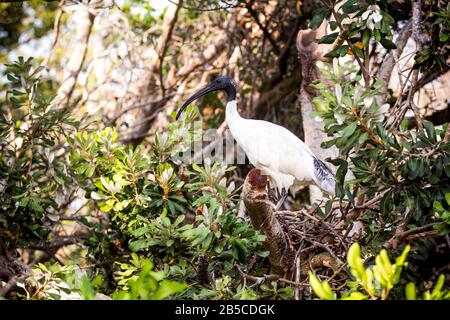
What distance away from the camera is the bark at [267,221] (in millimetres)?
3328

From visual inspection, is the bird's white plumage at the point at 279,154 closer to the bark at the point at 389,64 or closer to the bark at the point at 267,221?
the bark at the point at 389,64

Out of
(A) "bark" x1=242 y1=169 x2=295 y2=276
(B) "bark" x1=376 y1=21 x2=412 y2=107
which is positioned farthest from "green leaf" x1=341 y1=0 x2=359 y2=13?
(B) "bark" x1=376 y1=21 x2=412 y2=107

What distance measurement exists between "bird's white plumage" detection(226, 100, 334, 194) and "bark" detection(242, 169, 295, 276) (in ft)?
3.78

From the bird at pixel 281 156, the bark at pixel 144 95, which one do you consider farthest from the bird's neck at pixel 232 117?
the bark at pixel 144 95

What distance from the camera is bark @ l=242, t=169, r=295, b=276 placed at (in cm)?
333

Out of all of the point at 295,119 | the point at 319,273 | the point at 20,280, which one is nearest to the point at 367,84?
the point at 319,273

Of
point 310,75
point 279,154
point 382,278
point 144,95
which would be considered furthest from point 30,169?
point 382,278

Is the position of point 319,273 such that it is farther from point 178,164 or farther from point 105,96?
point 105,96

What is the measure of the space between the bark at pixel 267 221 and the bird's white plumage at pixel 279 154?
1.15m

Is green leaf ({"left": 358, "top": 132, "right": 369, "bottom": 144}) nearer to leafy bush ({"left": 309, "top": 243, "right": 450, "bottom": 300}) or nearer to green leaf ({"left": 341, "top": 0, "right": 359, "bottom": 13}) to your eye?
leafy bush ({"left": 309, "top": 243, "right": 450, "bottom": 300})

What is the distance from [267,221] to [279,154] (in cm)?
160

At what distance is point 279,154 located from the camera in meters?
5.06

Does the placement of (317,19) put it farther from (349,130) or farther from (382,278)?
(382,278)

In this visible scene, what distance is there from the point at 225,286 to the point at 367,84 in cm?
146
